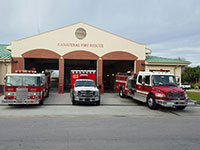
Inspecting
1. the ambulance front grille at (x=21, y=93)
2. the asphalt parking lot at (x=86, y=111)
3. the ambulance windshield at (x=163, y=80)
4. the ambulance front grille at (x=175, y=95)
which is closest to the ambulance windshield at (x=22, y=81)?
the ambulance front grille at (x=21, y=93)

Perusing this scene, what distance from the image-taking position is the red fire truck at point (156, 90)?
34.4 feet

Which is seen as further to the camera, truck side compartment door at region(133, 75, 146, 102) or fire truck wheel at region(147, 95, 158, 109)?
truck side compartment door at region(133, 75, 146, 102)

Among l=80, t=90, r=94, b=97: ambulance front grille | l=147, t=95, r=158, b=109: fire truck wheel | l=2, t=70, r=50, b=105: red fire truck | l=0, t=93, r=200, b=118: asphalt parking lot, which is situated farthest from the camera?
l=80, t=90, r=94, b=97: ambulance front grille

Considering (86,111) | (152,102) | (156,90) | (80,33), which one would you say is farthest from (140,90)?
(80,33)

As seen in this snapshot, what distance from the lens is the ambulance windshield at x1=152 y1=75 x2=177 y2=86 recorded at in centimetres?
1177

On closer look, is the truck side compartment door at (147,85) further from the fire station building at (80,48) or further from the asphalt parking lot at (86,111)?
the fire station building at (80,48)

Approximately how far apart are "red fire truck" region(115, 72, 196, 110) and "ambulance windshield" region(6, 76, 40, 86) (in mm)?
7495

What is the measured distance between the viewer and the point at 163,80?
39.2ft

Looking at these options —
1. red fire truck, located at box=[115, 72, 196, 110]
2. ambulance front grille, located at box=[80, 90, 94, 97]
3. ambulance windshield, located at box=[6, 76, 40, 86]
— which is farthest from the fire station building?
ambulance windshield, located at box=[6, 76, 40, 86]

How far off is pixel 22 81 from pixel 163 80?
9.62 m

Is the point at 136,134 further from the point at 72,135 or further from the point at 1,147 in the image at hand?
the point at 1,147

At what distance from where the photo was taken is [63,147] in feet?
15.7

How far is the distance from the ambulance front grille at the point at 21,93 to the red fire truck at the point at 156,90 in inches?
319

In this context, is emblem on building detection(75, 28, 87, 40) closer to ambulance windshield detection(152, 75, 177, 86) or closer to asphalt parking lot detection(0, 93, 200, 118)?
asphalt parking lot detection(0, 93, 200, 118)
